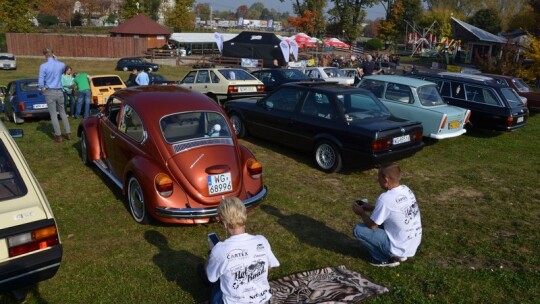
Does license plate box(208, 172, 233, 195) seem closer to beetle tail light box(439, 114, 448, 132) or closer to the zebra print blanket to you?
the zebra print blanket

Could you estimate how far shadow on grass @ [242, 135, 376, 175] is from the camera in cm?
782

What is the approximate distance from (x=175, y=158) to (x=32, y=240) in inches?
86.9

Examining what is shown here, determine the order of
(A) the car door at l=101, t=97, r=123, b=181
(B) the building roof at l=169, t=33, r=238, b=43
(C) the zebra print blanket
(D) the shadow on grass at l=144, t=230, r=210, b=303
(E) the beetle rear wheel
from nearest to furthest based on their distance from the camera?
(C) the zebra print blanket
(D) the shadow on grass at l=144, t=230, r=210, b=303
(E) the beetle rear wheel
(A) the car door at l=101, t=97, r=123, b=181
(B) the building roof at l=169, t=33, r=238, b=43

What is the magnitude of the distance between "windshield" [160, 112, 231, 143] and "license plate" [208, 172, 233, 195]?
73 cm

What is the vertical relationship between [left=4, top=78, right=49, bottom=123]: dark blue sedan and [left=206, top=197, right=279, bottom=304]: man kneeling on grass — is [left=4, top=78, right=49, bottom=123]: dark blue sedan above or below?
below

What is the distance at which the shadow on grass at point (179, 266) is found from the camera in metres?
4.19

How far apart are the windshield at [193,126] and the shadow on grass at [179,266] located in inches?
52.4

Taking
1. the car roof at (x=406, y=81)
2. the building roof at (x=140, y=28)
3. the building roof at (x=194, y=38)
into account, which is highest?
the building roof at (x=140, y=28)

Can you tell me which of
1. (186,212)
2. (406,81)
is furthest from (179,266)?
(406,81)

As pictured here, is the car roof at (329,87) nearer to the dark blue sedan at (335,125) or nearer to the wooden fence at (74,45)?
the dark blue sedan at (335,125)

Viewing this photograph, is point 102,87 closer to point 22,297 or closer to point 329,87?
point 329,87

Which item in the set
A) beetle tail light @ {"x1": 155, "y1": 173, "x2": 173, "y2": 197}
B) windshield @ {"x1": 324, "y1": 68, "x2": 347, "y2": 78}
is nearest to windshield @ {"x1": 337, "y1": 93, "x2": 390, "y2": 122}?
beetle tail light @ {"x1": 155, "y1": 173, "x2": 173, "y2": 197}

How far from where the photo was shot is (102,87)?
1430 centimetres

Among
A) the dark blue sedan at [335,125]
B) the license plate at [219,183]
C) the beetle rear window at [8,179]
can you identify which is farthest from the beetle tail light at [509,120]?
the beetle rear window at [8,179]
